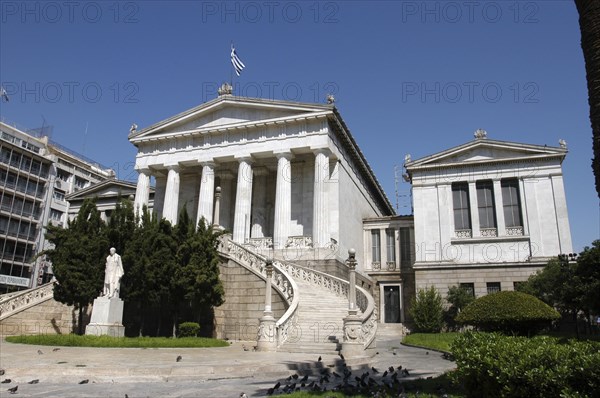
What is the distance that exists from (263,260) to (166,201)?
17.5 m

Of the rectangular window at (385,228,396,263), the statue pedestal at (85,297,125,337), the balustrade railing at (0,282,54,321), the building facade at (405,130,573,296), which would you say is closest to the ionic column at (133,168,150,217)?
the balustrade railing at (0,282,54,321)

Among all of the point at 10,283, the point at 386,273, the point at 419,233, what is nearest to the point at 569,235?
the point at 419,233

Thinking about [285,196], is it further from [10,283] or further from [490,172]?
[10,283]

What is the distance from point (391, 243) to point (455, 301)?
992 cm

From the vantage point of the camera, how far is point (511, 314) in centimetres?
1758

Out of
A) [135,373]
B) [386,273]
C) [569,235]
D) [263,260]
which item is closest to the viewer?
[135,373]

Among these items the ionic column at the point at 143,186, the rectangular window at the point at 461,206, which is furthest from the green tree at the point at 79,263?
the rectangular window at the point at 461,206

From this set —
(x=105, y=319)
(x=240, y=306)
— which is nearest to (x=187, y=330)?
(x=240, y=306)

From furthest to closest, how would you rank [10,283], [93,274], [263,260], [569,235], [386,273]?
[10,283] → [386,273] → [569,235] → [263,260] → [93,274]

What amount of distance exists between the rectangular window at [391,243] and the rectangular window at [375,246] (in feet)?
2.65

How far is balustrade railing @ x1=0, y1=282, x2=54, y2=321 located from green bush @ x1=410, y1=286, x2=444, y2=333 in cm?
2258

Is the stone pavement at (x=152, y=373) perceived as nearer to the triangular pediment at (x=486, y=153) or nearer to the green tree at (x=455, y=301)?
the green tree at (x=455, y=301)

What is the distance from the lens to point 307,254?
32.7m

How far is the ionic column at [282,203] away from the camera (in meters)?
34.5
